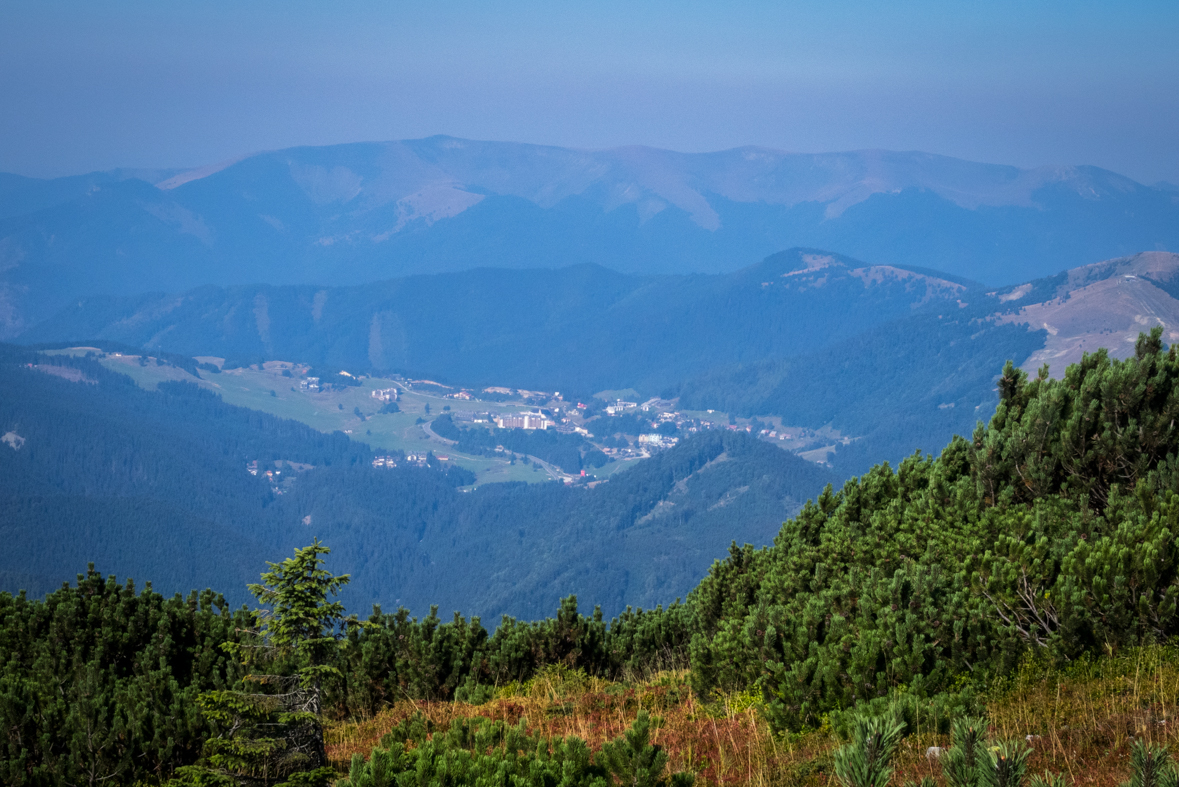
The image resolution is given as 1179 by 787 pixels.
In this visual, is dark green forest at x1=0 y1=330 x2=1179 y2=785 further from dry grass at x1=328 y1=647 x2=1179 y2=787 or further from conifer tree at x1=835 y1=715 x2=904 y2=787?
conifer tree at x1=835 y1=715 x2=904 y2=787

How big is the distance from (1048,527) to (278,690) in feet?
33.5

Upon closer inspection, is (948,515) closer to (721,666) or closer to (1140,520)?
(1140,520)

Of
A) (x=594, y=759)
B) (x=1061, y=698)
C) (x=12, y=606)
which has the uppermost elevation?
(x=12, y=606)

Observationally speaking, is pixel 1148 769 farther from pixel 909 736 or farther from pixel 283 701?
pixel 283 701

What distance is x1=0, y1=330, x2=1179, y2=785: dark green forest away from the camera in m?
10.1

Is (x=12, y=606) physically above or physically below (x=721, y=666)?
above

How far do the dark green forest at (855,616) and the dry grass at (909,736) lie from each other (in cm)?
42

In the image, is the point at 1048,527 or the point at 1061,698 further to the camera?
the point at 1048,527

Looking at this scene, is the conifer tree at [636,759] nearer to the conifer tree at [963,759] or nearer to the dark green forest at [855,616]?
the dark green forest at [855,616]

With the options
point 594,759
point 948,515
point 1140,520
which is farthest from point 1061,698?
point 594,759

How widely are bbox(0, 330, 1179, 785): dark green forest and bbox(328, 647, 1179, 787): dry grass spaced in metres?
0.42

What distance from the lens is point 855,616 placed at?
11320mm

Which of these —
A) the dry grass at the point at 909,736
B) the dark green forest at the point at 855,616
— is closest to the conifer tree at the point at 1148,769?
the dry grass at the point at 909,736

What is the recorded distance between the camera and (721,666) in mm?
12516
